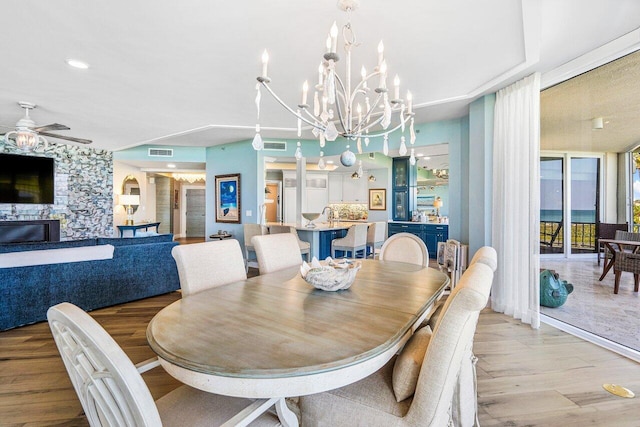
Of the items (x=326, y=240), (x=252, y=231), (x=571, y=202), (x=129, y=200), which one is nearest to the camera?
(x=571, y=202)

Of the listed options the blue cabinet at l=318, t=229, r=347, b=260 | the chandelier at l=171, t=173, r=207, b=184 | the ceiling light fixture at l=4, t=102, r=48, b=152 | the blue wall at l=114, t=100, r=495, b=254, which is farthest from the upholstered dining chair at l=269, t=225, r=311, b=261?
the chandelier at l=171, t=173, r=207, b=184

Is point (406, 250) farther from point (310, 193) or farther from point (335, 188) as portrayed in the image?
point (335, 188)

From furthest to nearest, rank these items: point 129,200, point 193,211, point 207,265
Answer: point 193,211, point 129,200, point 207,265

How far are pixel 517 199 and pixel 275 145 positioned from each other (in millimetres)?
4210

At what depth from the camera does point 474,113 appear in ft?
12.5

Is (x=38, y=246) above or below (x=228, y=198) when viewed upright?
below

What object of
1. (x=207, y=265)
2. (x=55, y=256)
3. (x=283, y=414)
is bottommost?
(x=283, y=414)

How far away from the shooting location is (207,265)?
6.34 ft

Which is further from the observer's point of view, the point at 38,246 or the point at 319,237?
the point at 319,237

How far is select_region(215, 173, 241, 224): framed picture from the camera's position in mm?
6258

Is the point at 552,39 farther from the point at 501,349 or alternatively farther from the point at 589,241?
the point at 589,241

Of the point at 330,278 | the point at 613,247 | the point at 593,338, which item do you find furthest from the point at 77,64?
the point at 613,247

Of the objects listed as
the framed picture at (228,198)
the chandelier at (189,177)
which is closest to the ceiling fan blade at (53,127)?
the framed picture at (228,198)

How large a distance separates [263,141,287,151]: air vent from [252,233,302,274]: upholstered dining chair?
11.8 ft
